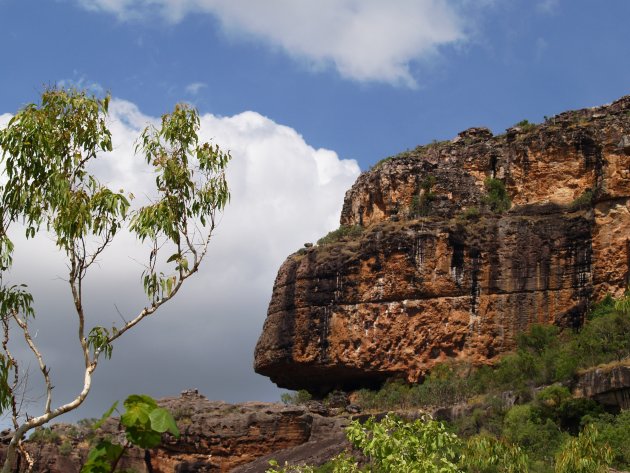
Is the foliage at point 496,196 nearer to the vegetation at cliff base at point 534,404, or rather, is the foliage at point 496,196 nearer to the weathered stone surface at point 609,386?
the vegetation at cliff base at point 534,404

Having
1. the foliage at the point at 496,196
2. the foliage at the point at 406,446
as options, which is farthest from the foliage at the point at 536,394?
the foliage at the point at 406,446

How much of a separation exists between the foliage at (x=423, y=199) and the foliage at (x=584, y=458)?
27736mm

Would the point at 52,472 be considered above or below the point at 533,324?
below

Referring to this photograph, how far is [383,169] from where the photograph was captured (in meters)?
62.2

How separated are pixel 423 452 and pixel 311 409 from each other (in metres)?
36.4

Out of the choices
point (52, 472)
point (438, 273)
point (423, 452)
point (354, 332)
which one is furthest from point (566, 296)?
point (423, 452)

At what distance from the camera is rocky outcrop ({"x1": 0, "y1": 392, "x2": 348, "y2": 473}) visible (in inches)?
1960

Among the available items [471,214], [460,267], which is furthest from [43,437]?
[471,214]

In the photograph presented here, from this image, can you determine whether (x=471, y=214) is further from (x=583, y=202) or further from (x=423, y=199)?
(x=583, y=202)

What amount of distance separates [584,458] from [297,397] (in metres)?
28.7

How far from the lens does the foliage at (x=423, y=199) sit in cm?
5912

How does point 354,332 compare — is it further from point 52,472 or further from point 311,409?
point 52,472

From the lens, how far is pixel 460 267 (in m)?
55.0

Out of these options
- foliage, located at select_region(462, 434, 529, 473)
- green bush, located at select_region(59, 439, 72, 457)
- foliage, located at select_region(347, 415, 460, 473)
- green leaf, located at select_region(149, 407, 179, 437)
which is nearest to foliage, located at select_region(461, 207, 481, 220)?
green bush, located at select_region(59, 439, 72, 457)
